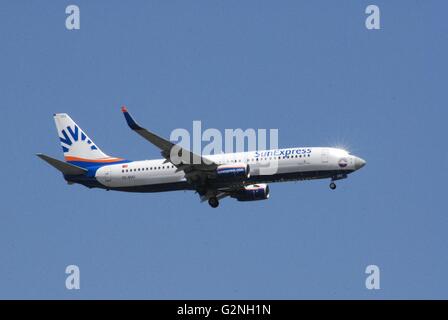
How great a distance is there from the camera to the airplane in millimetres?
69688

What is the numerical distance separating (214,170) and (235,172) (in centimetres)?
217

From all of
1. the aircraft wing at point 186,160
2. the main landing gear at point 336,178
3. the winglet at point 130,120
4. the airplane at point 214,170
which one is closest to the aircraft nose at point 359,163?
the airplane at point 214,170

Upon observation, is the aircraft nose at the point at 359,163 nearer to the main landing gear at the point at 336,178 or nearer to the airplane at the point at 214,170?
the airplane at the point at 214,170

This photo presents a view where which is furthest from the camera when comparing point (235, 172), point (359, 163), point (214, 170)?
point (359, 163)

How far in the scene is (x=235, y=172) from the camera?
69000 mm

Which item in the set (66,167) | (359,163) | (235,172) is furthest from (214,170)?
(66,167)

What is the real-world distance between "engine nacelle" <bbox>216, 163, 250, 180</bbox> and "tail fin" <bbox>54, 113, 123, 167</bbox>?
37.8 feet

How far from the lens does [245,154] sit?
235ft

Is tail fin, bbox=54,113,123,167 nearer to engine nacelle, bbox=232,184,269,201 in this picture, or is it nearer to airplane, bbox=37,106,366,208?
airplane, bbox=37,106,366,208

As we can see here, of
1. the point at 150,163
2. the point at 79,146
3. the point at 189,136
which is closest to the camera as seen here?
the point at 189,136

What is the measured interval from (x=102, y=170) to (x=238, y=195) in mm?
12030

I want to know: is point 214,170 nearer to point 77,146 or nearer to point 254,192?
point 254,192

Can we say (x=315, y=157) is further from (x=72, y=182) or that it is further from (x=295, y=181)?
(x=72, y=182)

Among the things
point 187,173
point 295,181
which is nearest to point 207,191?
point 187,173
